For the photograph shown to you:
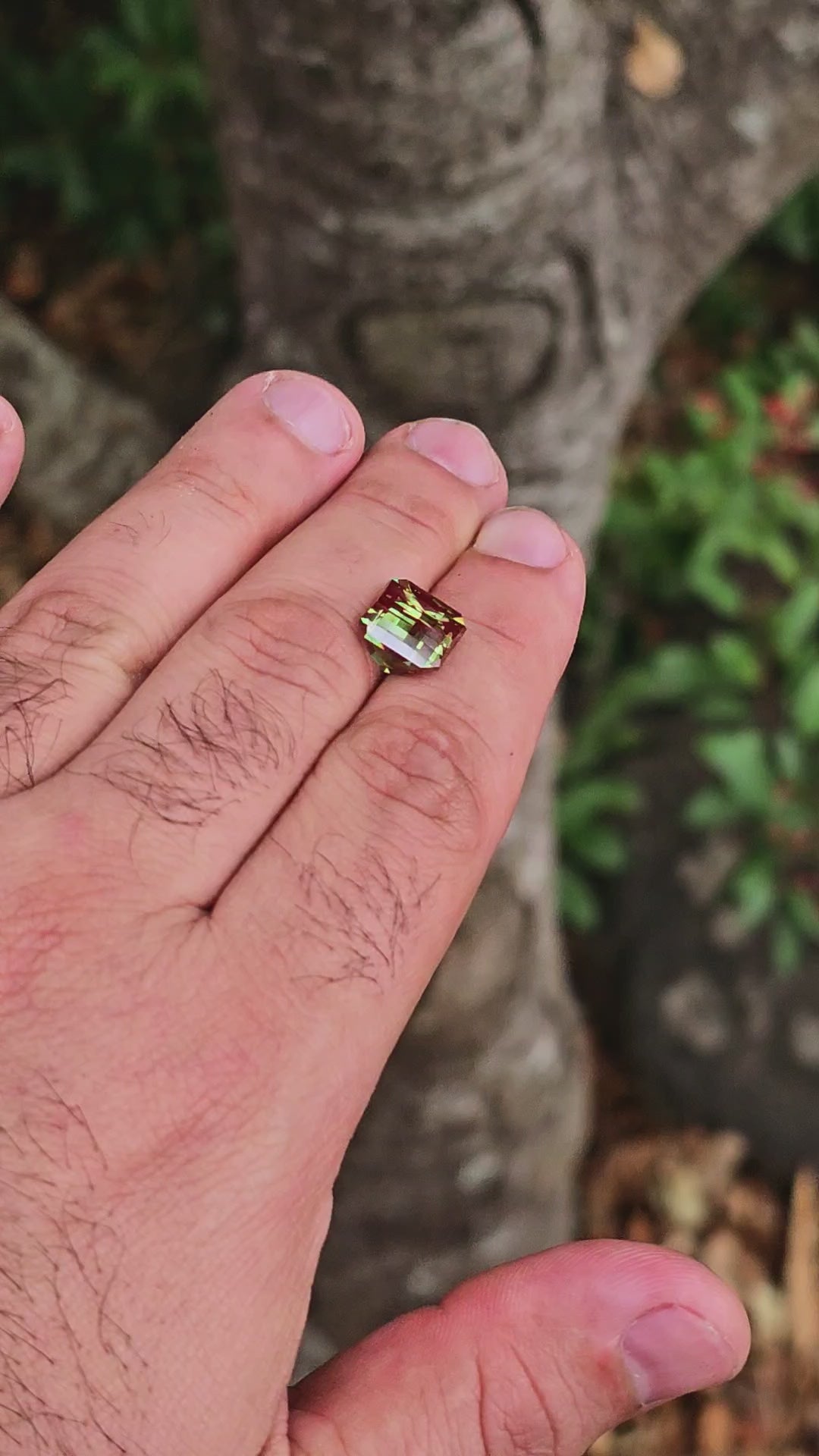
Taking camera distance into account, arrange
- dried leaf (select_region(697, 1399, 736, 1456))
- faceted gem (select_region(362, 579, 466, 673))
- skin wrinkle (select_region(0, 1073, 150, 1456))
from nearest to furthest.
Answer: skin wrinkle (select_region(0, 1073, 150, 1456)) → faceted gem (select_region(362, 579, 466, 673)) → dried leaf (select_region(697, 1399, 736, 1456))

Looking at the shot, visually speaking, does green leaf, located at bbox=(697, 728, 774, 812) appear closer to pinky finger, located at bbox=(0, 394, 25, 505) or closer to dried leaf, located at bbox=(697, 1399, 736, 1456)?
dried leaf, located at bbox=(697, 1399, 736, 1456)

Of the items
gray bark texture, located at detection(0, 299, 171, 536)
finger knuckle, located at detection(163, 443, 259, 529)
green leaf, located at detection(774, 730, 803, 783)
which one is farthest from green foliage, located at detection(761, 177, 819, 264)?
finger knuckle, located at detection(163, 443, 259, 529)

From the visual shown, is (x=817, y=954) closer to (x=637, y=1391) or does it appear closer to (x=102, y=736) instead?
(x=637, y=1391)

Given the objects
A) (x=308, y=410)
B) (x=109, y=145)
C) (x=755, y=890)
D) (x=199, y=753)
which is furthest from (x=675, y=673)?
(x=109, y=145)

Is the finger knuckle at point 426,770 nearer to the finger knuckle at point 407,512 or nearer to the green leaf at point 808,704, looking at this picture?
the finger knuckle at point 407,512

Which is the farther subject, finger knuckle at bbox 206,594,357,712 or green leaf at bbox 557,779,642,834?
green leaf at bbox 557,779,642,834

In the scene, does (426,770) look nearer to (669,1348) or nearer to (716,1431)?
(669,1348)

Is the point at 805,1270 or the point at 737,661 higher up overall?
the point at 737,661
